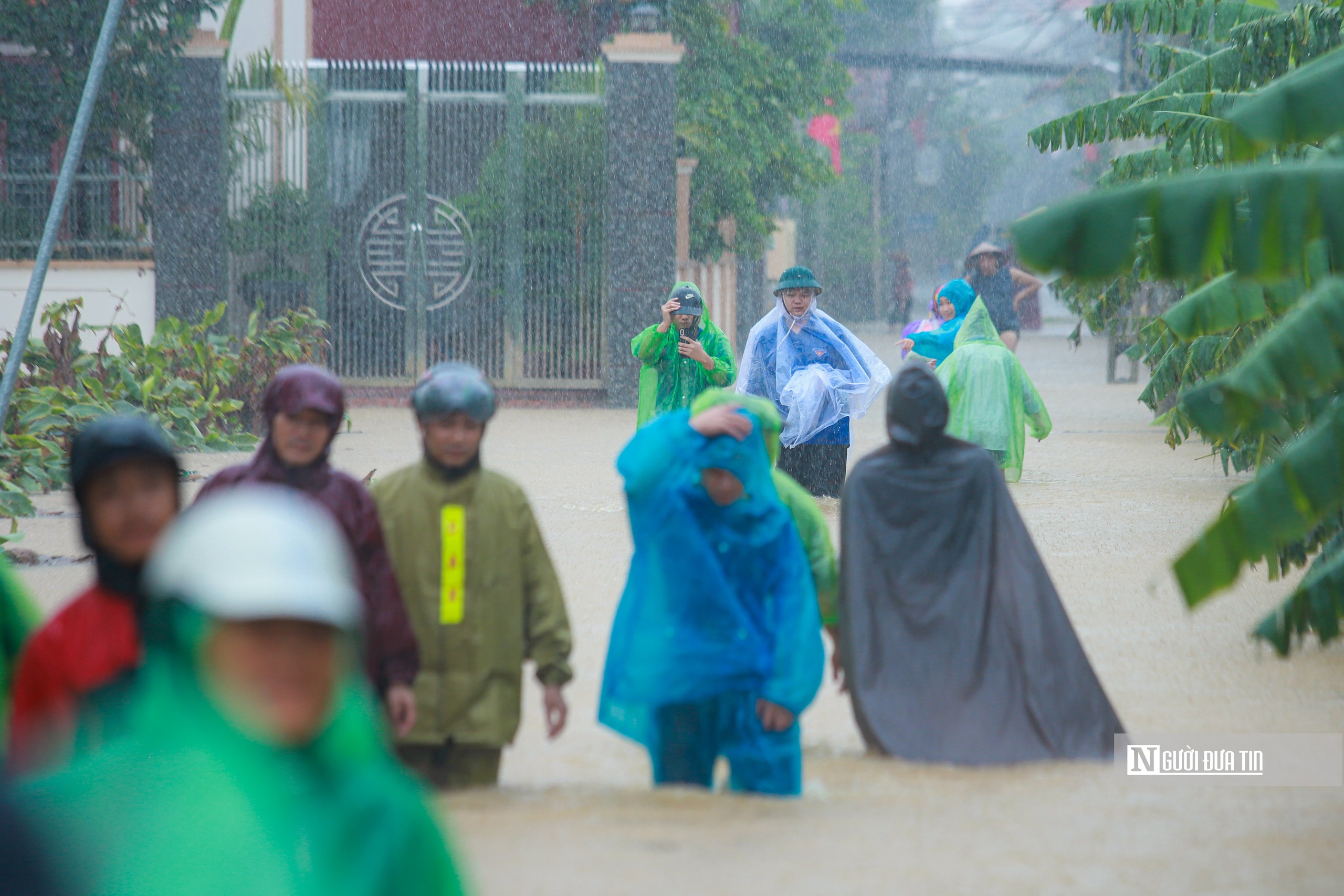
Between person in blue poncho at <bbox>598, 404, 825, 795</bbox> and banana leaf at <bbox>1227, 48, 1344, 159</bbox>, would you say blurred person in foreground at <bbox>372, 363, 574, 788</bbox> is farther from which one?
banana leaf at <bbox>1227, 48, 1344, 159</bbox>

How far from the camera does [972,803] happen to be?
175 inches

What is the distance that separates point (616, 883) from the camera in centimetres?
349

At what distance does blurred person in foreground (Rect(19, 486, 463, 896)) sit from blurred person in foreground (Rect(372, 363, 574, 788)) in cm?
256

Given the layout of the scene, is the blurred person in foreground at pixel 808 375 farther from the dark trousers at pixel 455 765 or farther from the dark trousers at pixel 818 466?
the dark trousers at pixel 455 765

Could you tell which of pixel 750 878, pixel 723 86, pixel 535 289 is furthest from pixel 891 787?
pixel 723 86

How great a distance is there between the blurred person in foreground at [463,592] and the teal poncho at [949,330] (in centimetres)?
753

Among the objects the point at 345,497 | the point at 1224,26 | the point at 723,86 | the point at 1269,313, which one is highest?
the point at 723,86

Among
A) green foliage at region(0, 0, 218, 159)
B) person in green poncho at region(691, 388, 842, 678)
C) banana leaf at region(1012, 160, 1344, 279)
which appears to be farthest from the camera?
green foliage at region(0, 0, 218, 159)

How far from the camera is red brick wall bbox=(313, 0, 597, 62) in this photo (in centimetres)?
2180

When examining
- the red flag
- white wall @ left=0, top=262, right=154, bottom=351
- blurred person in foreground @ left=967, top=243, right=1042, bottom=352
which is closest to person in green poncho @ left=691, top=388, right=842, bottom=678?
blurred person in foreground @ left=967, top=243, right=1042, bottom=352

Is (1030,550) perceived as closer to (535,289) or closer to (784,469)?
(784,469)

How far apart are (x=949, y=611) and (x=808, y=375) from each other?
18.2ft

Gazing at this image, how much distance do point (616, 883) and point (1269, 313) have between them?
13.7ft

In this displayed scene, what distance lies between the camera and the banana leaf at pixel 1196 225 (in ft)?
12.5
